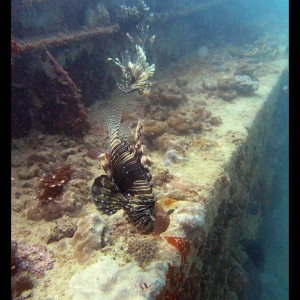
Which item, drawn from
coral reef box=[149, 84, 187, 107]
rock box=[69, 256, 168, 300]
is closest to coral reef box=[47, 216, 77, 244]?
rock box=[69, 256, 168, 300]

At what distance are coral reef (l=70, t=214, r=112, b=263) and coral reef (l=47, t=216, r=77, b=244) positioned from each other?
20cm

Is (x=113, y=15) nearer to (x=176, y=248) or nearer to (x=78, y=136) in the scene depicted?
(x=78, y=136)

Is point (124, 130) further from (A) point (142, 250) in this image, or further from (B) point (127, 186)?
(A) point (142, 250)

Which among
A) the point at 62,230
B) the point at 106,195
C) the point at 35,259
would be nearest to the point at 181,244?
the point at 106,195

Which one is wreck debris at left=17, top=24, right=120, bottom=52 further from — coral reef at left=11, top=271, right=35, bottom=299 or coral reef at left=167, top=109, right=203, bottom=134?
coral reef at left=11, top=271, right=35, bottom=299

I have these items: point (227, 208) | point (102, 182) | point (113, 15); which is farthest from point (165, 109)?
point (102, 182)

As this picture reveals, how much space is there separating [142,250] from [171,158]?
264 cm

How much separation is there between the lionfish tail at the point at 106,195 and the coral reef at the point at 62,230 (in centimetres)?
99

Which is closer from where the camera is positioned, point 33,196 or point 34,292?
point 34,292

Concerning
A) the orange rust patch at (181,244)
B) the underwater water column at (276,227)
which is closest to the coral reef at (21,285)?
the orange rust patch at (181,244)

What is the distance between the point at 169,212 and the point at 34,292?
1.83 m

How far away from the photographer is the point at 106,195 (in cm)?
292

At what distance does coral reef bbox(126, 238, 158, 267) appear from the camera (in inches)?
122

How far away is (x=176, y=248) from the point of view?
3350 mm
